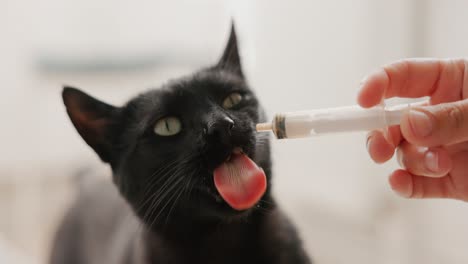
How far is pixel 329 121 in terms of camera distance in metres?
0.64

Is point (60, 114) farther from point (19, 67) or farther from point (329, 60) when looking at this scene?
point (329, 60)

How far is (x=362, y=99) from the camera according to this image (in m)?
0.65

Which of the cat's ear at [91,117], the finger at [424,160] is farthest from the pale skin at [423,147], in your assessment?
the cat's ear at [91,117]

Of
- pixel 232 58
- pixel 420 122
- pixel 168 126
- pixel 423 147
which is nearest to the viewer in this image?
pixel 420 122

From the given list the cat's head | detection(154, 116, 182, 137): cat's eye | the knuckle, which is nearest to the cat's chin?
the cat's head

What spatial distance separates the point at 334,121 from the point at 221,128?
0.54 ft

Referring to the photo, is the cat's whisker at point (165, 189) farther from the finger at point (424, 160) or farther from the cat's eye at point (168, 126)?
the finger at point (424, 160)

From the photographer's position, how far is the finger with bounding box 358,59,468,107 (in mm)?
782

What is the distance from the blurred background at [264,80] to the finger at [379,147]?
0.39 m

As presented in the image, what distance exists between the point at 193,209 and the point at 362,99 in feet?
1.13

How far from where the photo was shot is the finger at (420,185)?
84cm

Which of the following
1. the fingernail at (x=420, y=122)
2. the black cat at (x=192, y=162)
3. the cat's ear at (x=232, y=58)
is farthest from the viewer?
the cat's ear at (x=232, y=58)

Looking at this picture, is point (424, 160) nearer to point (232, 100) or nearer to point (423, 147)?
point (423, 147)

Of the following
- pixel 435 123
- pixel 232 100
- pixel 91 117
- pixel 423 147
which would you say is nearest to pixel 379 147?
pixel 423 147
